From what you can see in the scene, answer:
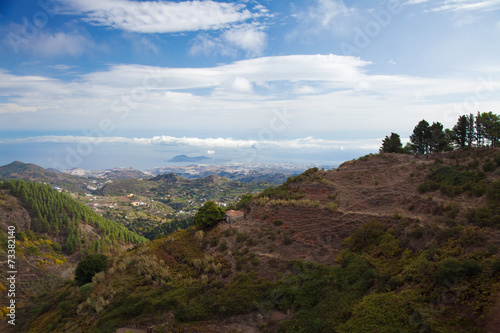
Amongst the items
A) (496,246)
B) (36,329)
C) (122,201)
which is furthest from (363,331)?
(122,201)

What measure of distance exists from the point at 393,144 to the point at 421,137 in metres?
3.48

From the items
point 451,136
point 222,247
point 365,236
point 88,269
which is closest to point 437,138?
point 451,136

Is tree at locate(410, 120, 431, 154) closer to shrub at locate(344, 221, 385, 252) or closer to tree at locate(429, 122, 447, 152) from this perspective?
tree at locate(429, 122, 447, 152)

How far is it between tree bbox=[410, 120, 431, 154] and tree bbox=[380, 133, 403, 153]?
166 cm

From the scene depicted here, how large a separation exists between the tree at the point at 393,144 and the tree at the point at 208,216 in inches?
1042

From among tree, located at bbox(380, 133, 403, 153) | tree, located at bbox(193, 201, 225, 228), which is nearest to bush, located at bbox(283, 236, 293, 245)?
tree, located at bbox(193, 201, 225, 228)

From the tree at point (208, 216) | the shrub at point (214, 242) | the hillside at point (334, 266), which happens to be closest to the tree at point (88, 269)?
the hillside at point (334, 266)

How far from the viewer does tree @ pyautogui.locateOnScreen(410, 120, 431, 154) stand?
1292 inches

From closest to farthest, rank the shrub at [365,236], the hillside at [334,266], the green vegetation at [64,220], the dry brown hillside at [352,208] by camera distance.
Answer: the hillside at [334,266]
the shrub at [365,236]
the dry brown hillside at [352,208]
the green vegetation at [64,220]

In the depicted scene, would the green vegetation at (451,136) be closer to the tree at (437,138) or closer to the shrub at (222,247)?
the tree at (437,138)

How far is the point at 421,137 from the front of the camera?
110ft

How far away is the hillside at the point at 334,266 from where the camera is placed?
10.2 meters

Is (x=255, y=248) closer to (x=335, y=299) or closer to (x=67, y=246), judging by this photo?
(x=335, y=299)

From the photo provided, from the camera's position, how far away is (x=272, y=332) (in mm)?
13258
